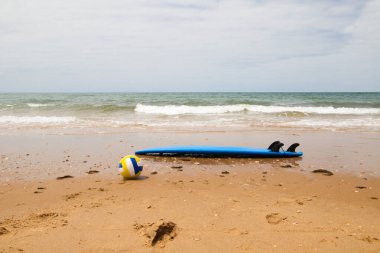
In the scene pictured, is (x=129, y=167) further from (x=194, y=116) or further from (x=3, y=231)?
(x=194, y=116)

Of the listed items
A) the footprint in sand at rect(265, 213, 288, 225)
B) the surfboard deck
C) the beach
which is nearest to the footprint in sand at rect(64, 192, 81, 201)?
the beach

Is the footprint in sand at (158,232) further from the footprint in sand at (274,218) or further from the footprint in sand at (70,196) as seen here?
the footprint in sand at (70,196)

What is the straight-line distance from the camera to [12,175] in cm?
529

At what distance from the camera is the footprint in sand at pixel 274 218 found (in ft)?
10.8

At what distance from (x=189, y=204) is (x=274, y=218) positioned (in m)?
1.00

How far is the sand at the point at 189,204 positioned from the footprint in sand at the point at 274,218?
0.01 meters

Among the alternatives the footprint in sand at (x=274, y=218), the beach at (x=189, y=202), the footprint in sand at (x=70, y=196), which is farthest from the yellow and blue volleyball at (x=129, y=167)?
the footprint in sand at (x=274, y=218)

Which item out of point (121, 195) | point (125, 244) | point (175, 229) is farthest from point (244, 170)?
point (125, 244)

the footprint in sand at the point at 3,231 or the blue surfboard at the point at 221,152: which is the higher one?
the blue surfboard at the point at 221,152

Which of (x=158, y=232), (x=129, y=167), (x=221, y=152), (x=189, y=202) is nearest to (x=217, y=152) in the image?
(x=221, y=152)

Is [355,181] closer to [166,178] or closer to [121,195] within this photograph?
[166,178]

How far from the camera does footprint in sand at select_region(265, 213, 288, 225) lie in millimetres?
3299

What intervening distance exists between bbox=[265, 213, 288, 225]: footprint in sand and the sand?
0.01 meters

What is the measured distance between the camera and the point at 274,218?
3.38 m
